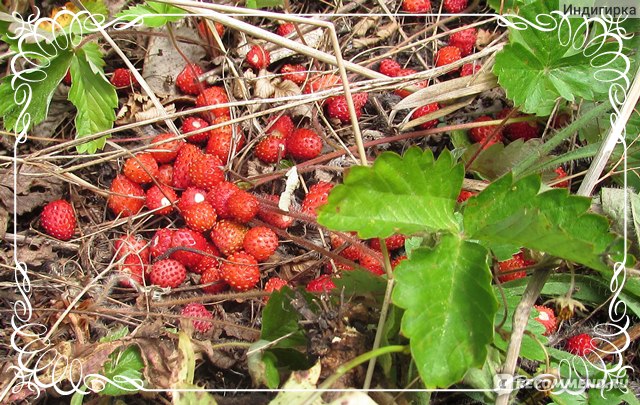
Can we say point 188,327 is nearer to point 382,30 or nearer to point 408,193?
point 408,193

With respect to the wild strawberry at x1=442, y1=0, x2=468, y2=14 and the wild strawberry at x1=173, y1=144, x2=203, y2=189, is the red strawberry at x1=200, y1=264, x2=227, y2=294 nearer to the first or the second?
the wild strawberry at x1=173, y1=144, x2=203, y2=189

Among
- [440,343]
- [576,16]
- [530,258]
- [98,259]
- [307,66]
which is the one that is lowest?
[98,259]

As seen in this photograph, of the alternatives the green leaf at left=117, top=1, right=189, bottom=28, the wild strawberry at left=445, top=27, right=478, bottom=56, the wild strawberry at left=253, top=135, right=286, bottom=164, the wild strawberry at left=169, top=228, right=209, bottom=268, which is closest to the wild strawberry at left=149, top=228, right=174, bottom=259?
the wild strawberry at left=169, top=228, right=209, bottom=268

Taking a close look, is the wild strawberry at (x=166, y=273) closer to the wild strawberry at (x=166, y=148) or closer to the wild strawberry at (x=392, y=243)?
the wild strawberry at (x=166, y=148)

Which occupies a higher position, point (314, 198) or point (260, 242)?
point (314, 198)

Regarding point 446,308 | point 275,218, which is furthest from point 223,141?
point 446,308

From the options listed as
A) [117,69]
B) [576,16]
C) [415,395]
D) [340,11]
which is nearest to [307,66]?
[340,11]

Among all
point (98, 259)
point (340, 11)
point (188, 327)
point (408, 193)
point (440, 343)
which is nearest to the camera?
point (440, 343)

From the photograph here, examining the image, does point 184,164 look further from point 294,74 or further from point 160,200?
point 294,74
